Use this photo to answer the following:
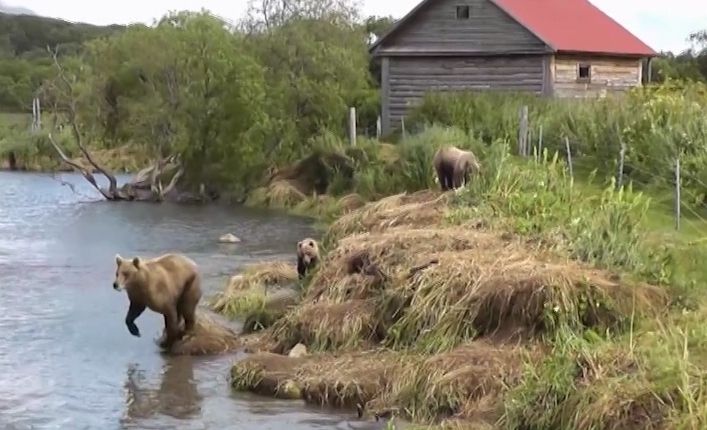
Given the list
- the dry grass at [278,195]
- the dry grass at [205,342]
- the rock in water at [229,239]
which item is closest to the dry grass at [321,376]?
the dry grass at [205,342]

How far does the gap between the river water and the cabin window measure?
11.3m

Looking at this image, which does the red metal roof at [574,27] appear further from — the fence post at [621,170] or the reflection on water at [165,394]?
the reflection on water at [165,394]

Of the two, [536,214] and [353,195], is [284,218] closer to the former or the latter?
[353,195]

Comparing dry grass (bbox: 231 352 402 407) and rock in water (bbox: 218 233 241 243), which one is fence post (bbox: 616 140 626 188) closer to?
dry grass (bbox: 231 352 402 407)

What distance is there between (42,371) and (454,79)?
23.7 metres

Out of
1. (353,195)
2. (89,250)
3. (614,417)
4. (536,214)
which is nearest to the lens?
(614,417)

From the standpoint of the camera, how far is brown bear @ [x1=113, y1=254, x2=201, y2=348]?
13.5 meters

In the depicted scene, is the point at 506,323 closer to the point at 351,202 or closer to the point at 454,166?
the point at 454,166

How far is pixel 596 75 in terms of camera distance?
3597 centimetres

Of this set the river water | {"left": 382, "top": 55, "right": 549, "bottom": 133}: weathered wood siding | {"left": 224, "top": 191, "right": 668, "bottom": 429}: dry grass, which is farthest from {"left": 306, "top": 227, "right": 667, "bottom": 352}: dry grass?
{"left": 382, "top": 55, "right": 549, "bottom": 133}: weathered wood siding

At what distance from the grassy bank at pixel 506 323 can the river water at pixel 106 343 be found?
615 mm

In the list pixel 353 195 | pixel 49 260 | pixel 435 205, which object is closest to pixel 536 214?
pixel 435 205

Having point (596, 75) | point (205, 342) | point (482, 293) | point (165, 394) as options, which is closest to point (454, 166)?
point (205, 342)

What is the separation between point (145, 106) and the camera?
Answer: 35625 millimetres
